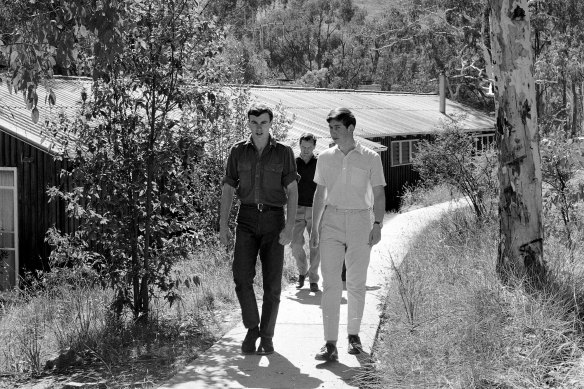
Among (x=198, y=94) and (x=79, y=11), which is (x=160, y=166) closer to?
(x=198, y=94)

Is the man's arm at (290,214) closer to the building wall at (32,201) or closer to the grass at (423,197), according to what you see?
the building wall at (32,201)

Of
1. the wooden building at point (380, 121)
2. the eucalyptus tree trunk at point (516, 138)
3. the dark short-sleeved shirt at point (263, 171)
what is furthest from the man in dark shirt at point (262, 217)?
the wooden building at point (380, 121)

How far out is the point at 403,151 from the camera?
101 feet

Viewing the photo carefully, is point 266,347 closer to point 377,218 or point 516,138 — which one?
point 377,218

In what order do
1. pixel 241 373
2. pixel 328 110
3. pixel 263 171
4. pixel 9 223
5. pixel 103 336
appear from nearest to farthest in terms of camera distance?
pixel 241 373 < pixel 263 171 < pixel 103 336 < pixel 9 223 < pixel 328 110

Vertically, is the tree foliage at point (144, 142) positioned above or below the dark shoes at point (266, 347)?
above

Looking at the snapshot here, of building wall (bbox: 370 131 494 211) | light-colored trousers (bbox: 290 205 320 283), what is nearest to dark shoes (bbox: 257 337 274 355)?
light-colored trousers (bbox: 290 205 320 283)

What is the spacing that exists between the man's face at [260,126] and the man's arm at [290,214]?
0.45 m

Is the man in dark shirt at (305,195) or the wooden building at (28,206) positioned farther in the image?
the wooden building at (28,206)

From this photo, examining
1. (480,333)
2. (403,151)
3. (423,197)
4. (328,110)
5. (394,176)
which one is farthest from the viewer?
(403,151)

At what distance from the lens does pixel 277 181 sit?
6.81 meters

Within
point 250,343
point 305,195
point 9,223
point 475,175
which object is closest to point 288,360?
point 250,343

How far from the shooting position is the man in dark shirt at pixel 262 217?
267 inches

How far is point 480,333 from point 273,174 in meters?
2.05
